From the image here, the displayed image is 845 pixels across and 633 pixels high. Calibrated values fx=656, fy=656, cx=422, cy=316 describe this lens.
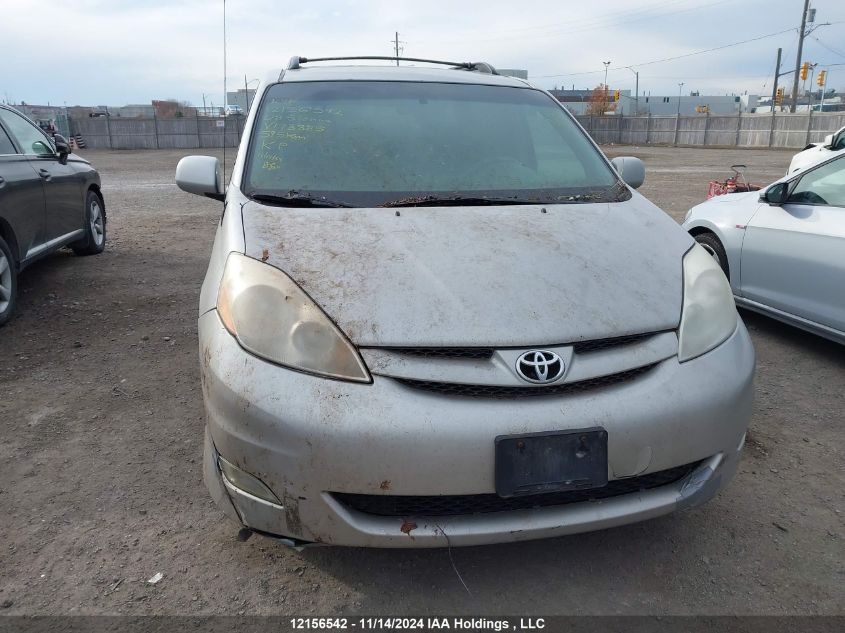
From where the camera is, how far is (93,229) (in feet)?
23.3

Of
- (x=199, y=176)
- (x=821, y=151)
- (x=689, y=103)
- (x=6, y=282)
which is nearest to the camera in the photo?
(x=199, y=176)

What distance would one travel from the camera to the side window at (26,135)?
219 inches

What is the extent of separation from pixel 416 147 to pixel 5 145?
4109mm

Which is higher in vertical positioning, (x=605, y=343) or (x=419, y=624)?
(x=605, y=343)

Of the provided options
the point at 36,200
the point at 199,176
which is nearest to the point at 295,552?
the point at 199,176

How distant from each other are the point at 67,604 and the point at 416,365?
1.36m

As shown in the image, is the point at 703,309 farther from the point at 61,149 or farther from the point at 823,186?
the point at 61,149

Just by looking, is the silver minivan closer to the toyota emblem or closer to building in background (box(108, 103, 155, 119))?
the toyota emblem

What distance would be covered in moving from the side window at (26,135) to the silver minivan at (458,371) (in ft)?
13.7

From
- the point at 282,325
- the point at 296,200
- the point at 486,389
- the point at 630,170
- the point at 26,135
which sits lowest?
the point at 486,389

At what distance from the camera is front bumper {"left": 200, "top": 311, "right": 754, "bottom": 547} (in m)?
1.79

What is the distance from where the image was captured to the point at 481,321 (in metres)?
1.97

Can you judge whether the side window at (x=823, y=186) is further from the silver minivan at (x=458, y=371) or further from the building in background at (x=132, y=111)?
the building in background at (x=132, y=111)

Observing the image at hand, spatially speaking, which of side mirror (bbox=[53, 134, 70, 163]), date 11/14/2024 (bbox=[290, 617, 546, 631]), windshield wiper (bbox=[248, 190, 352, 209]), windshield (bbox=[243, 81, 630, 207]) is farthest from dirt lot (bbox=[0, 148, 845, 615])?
side mirror (bbox=[53, 134, 70, 163])
